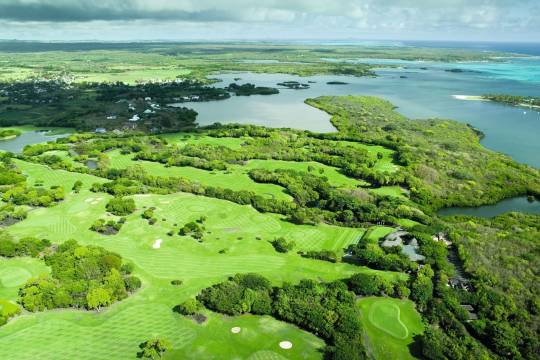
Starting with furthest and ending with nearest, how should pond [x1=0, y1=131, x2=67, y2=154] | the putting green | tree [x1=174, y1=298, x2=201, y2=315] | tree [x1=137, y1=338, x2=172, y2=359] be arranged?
pond [x1=0, y1=131, x2=67, y2=154]
tree [x1=174, y1=298, x2=201, y2=315]
the putting green
tree [x1=137, y1=338, x2=172, y2=359]

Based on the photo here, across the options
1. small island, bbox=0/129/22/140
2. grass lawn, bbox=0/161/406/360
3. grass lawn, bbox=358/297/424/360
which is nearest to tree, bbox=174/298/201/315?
grass lawn, bbox=0/161/406/360

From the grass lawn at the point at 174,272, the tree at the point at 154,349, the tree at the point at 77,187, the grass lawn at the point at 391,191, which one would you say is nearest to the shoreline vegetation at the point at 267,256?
the grass lawn at the point at 174,272

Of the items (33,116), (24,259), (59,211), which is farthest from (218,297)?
(33,116)

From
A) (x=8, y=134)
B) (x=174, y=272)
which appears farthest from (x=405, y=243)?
(x=8, y=134)

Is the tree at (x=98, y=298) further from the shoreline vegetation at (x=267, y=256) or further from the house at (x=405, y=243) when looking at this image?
the house at (x=405, y=243)

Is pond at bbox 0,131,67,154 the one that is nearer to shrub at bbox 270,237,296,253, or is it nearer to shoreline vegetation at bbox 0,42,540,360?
shoreline vegetation at bbox 0,42,540,360

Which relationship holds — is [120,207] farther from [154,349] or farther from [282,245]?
[154,349]
